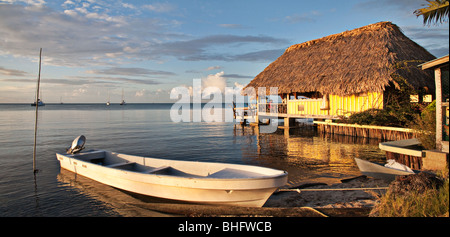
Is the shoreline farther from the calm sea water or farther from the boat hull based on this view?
the calm sea water

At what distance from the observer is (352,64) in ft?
55.1

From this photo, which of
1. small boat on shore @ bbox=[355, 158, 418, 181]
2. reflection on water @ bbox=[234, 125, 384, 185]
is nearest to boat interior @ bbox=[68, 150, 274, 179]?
reflection on water @ bbox=[234, 125, 384, 185]

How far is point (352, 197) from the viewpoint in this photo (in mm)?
6340

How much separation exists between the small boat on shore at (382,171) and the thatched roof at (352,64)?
311 inches

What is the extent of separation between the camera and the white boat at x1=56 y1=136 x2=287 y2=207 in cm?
574

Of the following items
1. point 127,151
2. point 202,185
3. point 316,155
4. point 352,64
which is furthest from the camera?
point 352,64

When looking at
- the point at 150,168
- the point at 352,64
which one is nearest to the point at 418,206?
the point at 150,168

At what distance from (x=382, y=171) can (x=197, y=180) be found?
15.3 ft

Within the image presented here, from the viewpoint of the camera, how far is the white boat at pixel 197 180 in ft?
18.8

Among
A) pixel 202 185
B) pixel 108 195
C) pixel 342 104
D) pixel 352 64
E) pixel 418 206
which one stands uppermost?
pixel 352 64

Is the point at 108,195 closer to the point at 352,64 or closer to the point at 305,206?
the point at 305,206

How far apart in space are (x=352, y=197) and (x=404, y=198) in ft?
6.07

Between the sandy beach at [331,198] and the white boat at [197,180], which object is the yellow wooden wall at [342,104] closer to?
the sandy beach at [331,198]
